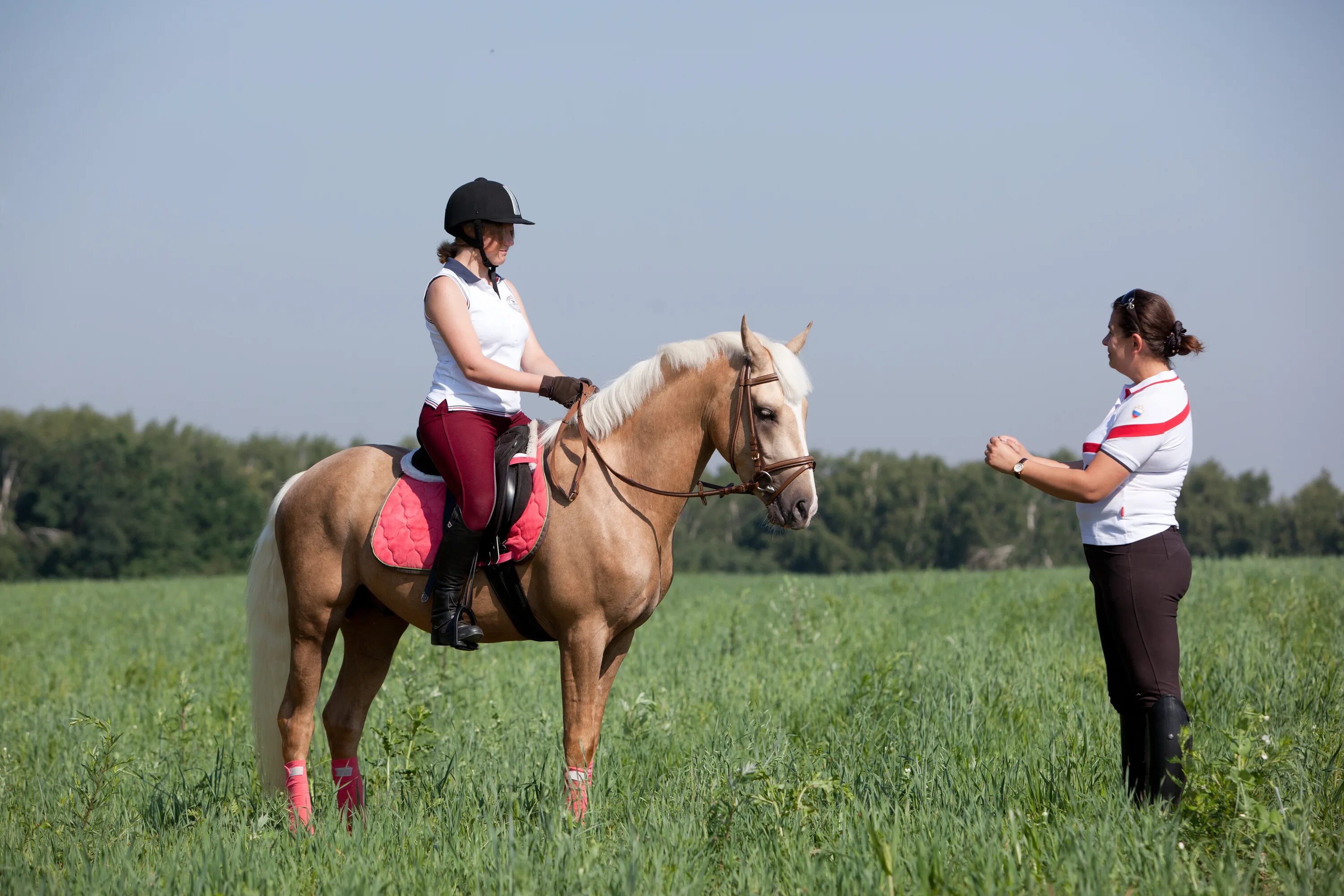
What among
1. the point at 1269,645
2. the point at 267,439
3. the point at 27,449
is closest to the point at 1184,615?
the point at 1269,645

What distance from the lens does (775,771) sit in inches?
205

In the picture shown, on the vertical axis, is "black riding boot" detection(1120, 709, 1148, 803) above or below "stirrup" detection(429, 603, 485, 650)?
below

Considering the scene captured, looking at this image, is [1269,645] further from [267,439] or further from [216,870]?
[267,439]

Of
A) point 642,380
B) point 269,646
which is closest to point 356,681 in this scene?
point 269,646

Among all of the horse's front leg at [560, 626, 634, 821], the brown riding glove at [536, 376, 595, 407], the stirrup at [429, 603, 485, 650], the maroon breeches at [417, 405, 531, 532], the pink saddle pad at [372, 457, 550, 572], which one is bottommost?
the horse's front leg at [560, 626, 634, 821]

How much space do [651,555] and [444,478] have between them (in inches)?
42.6

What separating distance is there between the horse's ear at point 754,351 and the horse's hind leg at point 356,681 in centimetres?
246

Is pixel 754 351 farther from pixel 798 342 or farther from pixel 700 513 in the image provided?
pixel 700 513

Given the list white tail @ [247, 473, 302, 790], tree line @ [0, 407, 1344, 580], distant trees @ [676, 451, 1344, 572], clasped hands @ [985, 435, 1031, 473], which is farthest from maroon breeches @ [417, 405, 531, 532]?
Answer: distant trees @ [676, 451, 1344, 572]

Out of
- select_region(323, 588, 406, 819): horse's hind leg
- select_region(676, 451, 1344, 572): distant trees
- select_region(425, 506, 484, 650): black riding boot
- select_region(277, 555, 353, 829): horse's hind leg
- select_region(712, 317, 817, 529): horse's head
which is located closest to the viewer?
select_region(712, 317, 817, 529): horse's head

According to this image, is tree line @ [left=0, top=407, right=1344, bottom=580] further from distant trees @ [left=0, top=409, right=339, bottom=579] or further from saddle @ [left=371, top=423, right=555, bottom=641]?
saddle @ [left=371, top=423, right=555, bottom=641]

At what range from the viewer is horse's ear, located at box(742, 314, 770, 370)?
469cm

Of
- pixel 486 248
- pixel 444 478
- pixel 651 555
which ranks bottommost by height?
pixel 651 555

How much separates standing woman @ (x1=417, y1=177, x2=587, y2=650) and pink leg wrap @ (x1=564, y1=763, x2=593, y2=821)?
751 mm
